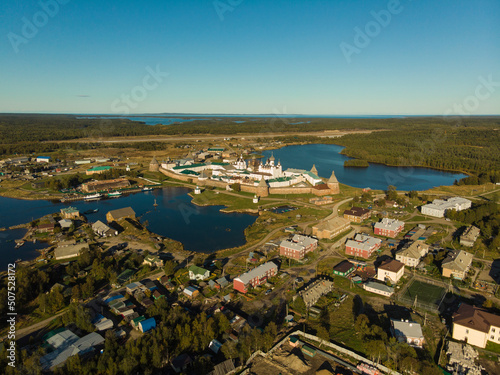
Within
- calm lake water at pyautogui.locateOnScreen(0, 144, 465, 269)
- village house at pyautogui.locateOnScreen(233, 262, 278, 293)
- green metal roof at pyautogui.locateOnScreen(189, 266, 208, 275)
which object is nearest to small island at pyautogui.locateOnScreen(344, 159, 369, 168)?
calm lake water at pyautogui.locateOnScreen(0, 144, 465, 269)

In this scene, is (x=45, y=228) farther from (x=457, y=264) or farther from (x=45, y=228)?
(x=457, y=264)

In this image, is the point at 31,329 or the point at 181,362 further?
the point at 31,329

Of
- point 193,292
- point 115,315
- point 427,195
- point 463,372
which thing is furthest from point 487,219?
point 115,315

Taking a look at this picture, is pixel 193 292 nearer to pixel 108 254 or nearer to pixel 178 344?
pixel 178 344

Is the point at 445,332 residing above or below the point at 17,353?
below

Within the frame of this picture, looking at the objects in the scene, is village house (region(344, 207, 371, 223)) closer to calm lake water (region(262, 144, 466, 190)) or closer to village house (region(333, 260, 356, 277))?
village house (region(333, 260, 356, 277))

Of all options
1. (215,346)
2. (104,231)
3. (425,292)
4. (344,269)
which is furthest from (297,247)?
(104,231)
